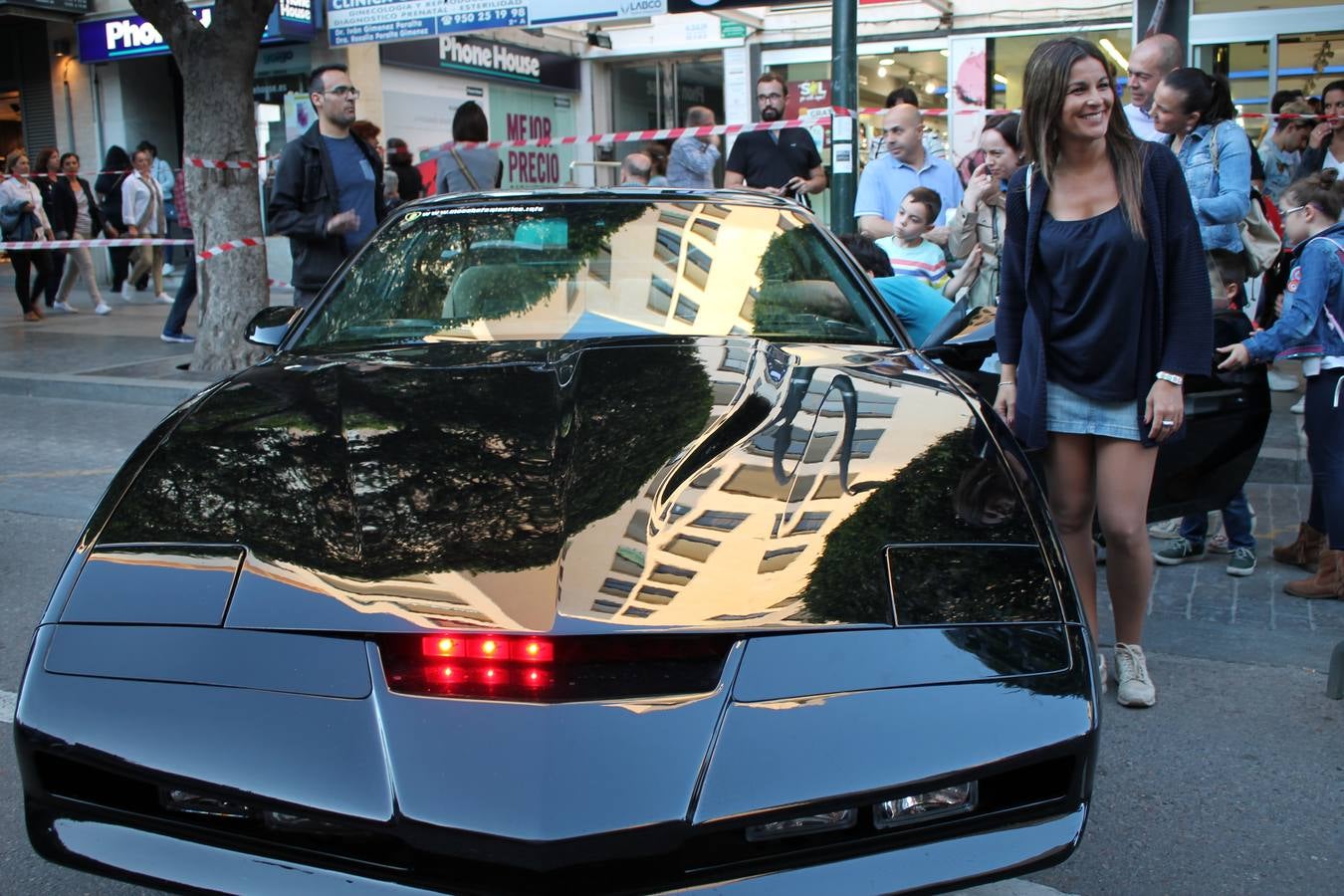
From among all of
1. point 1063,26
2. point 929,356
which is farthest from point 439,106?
point 929,356

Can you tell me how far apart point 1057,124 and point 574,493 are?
5.86 feet

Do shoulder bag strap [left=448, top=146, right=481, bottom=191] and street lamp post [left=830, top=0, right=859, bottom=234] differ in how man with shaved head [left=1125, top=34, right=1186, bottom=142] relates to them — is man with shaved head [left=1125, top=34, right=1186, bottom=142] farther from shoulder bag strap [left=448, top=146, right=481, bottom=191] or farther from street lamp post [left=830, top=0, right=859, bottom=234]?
shoulder bag strap [left=448, top=146, right=481, bottom=191]

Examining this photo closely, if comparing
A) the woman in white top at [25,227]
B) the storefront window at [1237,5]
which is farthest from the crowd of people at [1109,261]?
the woman in white top at [25,227]

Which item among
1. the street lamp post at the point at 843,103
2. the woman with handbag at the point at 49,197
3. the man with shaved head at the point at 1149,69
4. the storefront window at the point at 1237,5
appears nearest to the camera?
the man with shaved head at the point at 1149,69

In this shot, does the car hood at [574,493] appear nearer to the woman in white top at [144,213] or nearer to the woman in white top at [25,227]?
the woman in white top at [25,227]

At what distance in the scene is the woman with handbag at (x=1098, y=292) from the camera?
10.5 ft

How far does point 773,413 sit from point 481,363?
2.59ft

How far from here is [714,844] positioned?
1796 millimetres

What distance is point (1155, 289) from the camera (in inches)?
128

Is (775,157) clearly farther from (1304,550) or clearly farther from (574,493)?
(574,493)

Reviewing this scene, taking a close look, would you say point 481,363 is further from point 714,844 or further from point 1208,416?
point 1208,416

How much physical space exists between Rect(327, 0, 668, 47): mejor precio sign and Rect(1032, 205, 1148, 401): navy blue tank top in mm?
9273

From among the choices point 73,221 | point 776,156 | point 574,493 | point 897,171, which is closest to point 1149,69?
point 897,171

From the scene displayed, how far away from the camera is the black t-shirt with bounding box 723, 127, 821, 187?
30.5 ft
